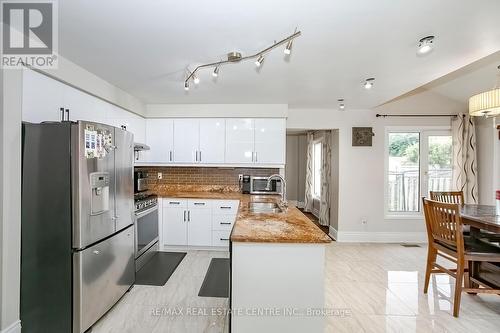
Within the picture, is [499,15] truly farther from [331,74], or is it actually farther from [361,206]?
[361,206]

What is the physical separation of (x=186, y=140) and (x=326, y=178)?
3149 millimetres

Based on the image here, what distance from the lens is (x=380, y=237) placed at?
14.7 feet

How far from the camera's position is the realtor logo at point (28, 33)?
1.64 m

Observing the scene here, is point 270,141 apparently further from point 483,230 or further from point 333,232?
point 483,230

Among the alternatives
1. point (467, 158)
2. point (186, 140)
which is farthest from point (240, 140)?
point (467, 158)

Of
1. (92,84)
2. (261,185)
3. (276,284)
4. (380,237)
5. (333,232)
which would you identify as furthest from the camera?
(333,232)

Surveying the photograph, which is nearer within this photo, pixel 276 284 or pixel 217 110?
pixel 276 284

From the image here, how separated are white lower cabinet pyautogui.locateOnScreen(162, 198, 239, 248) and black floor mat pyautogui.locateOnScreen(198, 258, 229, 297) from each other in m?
0.46

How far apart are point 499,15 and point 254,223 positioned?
2.29 metres

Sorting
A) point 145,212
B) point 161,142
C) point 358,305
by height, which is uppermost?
point 161,142

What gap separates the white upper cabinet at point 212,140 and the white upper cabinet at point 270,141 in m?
0.60

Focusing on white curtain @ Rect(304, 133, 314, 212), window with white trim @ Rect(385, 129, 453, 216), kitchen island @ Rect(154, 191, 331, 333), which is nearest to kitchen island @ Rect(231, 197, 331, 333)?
kitchen island @ Rect(154, 191, 331, 333)

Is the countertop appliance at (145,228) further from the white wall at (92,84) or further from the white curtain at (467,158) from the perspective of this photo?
the white curtain at (467,158)

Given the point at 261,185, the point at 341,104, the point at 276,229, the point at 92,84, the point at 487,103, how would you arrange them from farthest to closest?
the point at 261,185, the point at 341,104, the point at 92,84, the point at 487,103, the point at 276,229
